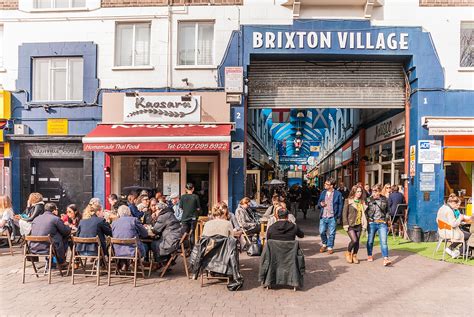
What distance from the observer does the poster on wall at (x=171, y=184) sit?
47.2ft

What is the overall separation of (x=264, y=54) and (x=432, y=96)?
16.9 ft

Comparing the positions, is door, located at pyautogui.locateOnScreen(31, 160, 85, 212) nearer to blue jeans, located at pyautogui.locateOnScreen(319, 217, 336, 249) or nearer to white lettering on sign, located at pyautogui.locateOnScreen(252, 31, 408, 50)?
white lettering on sign, located at pyautogui.locateOnScreen(252, 31, 408, 50)

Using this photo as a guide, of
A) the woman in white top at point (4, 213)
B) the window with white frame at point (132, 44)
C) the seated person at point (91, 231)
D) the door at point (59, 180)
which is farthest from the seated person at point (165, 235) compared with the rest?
the window with white frame at point (132, 44)

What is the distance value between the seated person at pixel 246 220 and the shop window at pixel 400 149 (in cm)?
668

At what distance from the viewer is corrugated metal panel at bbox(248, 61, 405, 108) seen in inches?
570

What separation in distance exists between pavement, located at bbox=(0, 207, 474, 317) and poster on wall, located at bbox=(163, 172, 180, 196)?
16.1ft

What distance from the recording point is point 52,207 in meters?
9.34

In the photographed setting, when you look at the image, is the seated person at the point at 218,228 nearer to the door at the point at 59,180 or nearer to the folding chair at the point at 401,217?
the folding chair at the point at 401,217

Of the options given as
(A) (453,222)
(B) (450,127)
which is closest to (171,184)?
(A) (453,222)

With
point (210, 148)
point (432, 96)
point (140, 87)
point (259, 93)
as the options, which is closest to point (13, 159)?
point (140, 87)

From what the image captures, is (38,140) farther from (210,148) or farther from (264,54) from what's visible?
(264,54)

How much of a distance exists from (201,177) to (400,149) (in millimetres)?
6848

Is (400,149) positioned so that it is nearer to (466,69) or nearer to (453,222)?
(466,69)

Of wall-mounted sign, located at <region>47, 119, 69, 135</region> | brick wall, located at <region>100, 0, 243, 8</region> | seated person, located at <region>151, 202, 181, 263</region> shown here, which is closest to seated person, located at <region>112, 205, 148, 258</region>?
seated person, located at <region>151, 202, 181, 263</region>
